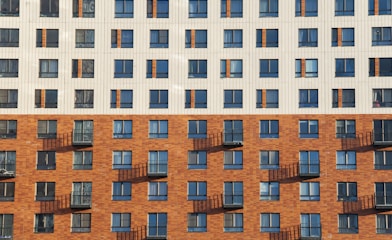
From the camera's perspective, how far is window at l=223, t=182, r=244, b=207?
75.4m

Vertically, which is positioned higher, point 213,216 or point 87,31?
point 87,31

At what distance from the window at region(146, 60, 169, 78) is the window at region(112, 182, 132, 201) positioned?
31.5 feet

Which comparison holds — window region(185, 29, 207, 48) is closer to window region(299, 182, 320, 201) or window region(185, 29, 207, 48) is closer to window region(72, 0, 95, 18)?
window region(72, 0, 95, 18)

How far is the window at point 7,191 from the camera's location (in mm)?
75500

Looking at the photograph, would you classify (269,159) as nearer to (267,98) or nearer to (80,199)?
(267,98)

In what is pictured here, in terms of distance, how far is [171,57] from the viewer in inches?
3054

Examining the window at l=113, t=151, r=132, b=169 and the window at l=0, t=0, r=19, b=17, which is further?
the window at l=0, t=0, r=19, b=17

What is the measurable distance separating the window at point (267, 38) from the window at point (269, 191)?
1202 cm

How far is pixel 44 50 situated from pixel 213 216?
2047cm

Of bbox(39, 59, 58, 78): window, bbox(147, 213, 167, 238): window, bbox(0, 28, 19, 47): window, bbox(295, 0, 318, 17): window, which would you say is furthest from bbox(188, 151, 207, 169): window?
bbox(0, 28, 19, 47): window

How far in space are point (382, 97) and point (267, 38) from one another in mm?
11094

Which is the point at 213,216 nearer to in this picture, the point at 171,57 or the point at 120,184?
the point at 120,184

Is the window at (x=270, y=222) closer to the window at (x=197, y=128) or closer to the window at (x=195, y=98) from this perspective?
the window at (x=197, y=128)

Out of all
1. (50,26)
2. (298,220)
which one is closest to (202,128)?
(298,220)
